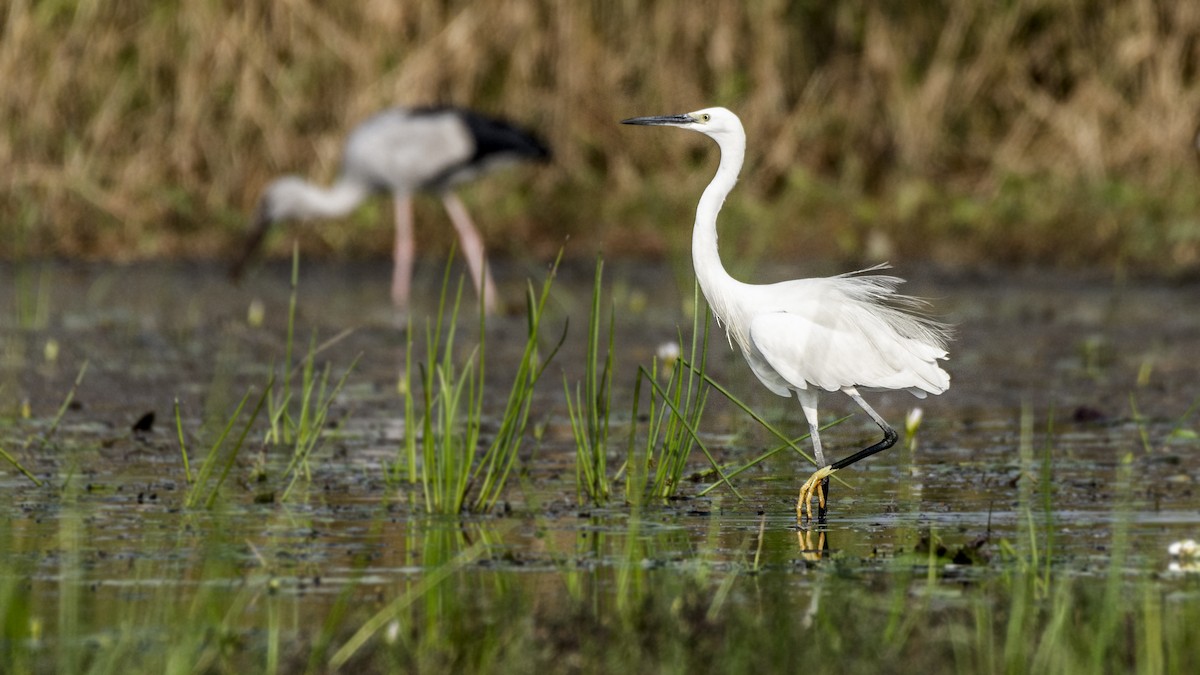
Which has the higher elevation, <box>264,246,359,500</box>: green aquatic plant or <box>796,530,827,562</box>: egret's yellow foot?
<box>264,246,359,500</box>: green aquatic plant

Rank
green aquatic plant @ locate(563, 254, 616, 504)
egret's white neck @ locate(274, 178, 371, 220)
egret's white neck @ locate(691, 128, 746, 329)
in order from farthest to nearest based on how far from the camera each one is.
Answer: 1. egret's white neck @ locate(274, 178, 371, 220)
2. egret's white neck @ locate(691, 128, 746, 329)
3. green aquatic plant @ locate(563, 254, 616, 504)

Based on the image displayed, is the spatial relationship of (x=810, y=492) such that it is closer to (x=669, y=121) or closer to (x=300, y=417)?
(x=669, y=121)

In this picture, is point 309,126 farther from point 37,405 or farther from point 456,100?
point 37,405

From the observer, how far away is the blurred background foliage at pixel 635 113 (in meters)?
13.3

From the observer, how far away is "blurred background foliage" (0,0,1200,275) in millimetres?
13266

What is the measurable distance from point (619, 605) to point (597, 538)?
0.97 metres

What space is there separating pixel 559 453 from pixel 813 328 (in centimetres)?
144

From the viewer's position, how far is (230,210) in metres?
14.0

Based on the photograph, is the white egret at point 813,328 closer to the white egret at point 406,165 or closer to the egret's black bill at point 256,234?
the white egret at point 406,165

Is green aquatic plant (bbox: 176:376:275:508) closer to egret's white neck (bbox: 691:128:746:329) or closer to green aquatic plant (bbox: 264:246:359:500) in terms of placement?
green aquatic plant (bbox: 264:246:359:500)

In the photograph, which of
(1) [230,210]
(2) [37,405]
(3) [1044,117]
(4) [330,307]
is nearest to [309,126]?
(1) [230,210]

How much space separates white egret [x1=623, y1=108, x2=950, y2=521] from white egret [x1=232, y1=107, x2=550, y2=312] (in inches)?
257

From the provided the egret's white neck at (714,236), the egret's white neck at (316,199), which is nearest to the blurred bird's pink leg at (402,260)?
the egret's white neck at (316,199)

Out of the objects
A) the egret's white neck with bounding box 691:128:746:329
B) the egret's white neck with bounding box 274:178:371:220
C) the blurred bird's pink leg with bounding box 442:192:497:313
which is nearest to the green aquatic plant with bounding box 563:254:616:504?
the egret's white neck with bounding box 691:128:746:329
